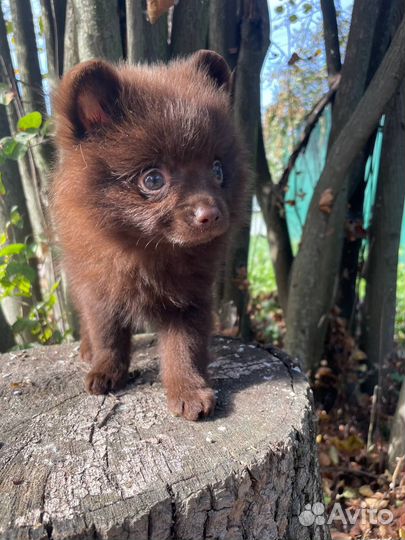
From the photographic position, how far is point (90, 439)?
5.82 feet

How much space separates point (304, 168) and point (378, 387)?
188cm

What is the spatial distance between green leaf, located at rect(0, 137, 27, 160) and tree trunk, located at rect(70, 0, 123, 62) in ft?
2.00

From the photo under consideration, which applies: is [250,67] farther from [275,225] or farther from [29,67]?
[29,67]

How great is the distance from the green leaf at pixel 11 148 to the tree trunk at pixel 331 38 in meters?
2.13

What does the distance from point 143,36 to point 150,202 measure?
1329 millimetres

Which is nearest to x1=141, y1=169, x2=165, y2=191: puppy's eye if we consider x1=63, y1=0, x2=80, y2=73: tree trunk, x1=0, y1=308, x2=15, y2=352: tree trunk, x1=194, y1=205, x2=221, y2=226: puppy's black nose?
→ x1=194, y1=205, x2=221, y2=226: puppy's black nose

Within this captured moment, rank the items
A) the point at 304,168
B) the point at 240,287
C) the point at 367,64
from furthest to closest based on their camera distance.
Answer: the point at 304,168
the point at 240,287
the point at 367,64

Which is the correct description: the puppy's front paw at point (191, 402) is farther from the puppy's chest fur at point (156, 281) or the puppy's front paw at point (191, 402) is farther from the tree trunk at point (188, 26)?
the tree trunk at point (188, 26)

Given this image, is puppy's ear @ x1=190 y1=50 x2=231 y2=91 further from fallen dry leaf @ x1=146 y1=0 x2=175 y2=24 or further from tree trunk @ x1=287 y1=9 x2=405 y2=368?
tree trunk @ x1=287 y1=9 x2=405 y2=368

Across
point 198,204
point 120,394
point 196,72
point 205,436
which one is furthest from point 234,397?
point 196,72

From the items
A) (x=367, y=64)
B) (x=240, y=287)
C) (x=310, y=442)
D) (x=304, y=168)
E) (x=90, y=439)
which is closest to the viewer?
(x=90, y=439)

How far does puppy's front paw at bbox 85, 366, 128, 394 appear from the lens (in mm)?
2160

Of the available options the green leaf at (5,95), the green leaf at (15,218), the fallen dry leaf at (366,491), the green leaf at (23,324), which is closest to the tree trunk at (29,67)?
the green leaf at (15,218)

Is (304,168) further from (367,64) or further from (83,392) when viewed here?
(83,392)
